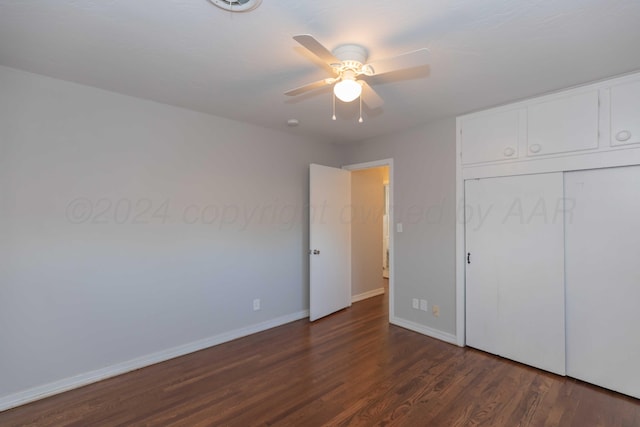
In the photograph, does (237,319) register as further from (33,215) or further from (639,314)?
(639,314)

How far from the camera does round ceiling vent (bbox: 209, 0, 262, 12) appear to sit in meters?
1.57

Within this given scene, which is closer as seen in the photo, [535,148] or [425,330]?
[535,148]

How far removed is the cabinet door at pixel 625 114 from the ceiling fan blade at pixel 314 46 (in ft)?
7.65

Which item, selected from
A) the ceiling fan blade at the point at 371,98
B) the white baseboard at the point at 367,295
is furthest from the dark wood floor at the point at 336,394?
the ceiling fan blade at the point at 371,98

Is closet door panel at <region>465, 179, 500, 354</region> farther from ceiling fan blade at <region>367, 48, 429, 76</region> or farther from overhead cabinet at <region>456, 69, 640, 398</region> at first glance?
ceiling fan blade at <region>367, 48, 429, 76</region>

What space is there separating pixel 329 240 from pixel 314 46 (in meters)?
3.01

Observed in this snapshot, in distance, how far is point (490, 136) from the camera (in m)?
3.11

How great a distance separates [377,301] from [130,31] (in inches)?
179

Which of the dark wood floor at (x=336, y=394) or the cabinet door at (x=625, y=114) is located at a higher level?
the cabinet door at (x=625, y=114)

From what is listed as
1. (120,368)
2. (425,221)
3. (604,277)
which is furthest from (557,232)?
(120,368)

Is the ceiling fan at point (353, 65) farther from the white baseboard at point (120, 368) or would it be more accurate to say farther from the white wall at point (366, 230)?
the white wall at point (366, 230)

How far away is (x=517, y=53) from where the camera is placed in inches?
82.0

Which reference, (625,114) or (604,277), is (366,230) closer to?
(604,277)

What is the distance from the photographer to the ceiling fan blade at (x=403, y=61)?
166 cm
